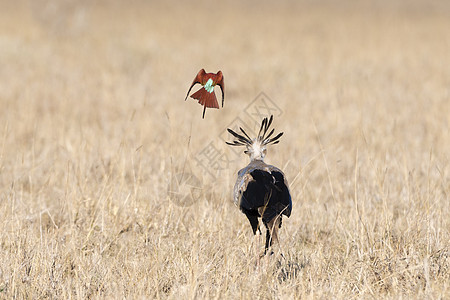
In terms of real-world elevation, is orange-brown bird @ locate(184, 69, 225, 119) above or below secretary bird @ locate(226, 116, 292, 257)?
above

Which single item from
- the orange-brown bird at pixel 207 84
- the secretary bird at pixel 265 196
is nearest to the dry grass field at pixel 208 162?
the secretary bird at pixel 265 196

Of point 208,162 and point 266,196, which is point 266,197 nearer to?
point 266,196

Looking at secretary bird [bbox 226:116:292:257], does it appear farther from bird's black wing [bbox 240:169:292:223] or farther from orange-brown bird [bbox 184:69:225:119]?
orange-brown bird [bbox 184:69:225:119]

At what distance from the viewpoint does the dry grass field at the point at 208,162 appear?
9.34 feet

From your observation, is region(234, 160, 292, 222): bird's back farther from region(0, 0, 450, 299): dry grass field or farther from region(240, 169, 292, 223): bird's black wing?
region(0, 0, 450, 299): dry grass field

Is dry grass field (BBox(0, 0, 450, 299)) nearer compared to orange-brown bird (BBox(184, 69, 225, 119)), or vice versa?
orange-brown bird (BBox(184, 69, 225, 119))

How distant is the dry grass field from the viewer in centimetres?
285

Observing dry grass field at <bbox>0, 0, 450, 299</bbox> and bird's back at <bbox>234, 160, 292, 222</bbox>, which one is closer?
bird's back at <bbox>234, 160, 292, 222</bbox>

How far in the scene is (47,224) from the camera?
3.96m

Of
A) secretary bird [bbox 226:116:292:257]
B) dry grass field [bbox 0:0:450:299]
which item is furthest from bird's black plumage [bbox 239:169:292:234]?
dry grass field [bbox 0:0:450:299]

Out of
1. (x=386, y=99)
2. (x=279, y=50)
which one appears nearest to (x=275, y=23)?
(x=279, y=50)

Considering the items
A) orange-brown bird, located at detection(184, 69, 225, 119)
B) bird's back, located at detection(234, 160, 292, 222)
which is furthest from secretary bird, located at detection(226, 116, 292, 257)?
orange-brown bird, located at detection(184, 69, 225, 119)

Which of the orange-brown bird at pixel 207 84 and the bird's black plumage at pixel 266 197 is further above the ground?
the orange-brown bird at pixel 207 84

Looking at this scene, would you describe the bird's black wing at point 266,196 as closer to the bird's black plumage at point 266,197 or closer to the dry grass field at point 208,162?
the bird's black plumage at point 266,197
